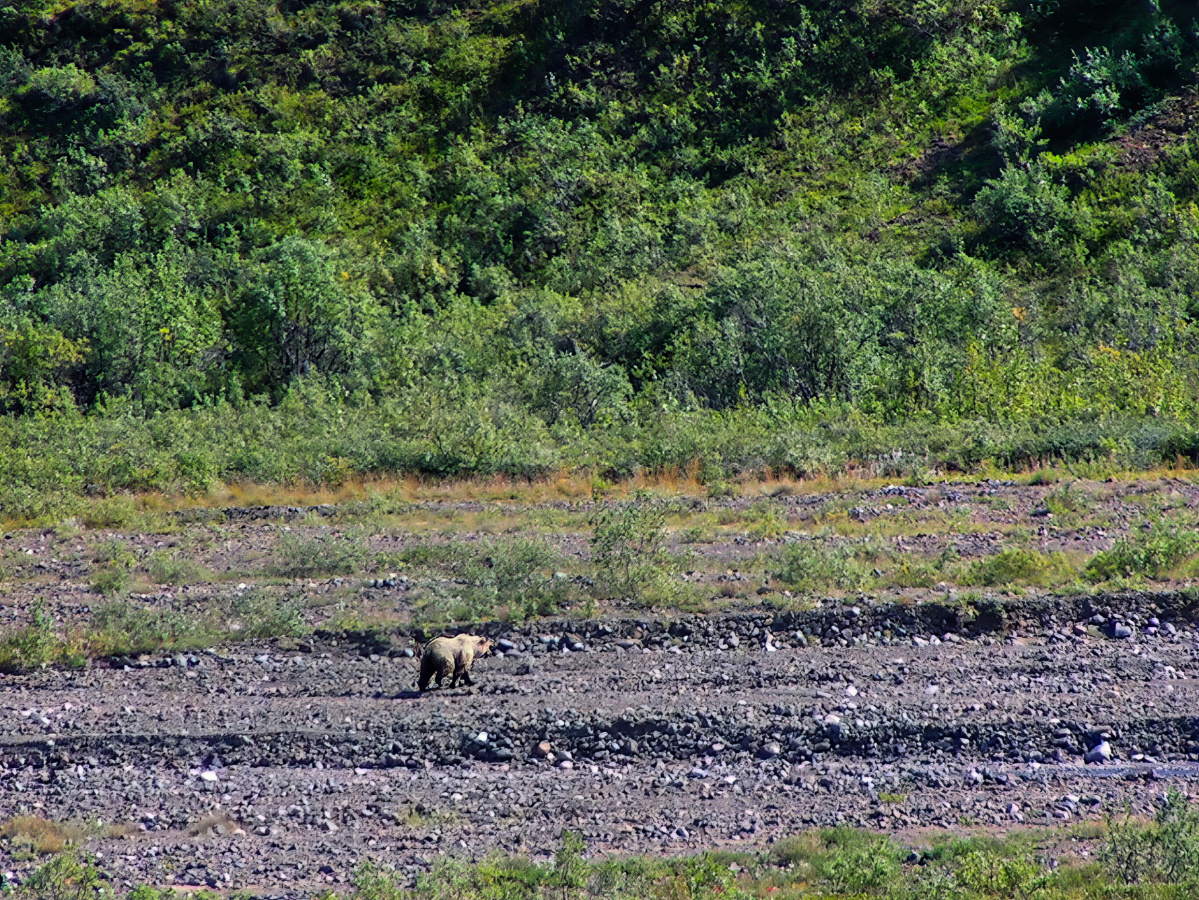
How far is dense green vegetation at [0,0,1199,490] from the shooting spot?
71.1ft

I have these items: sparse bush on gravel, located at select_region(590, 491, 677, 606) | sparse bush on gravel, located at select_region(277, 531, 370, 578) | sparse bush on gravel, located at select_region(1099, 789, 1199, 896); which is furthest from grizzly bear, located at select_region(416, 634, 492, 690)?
sparse bush on gravel, located at select_region(1099, 789, 1199, 896)

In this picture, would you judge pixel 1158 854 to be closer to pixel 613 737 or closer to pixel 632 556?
pixel 613 737

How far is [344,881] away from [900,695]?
4.59m

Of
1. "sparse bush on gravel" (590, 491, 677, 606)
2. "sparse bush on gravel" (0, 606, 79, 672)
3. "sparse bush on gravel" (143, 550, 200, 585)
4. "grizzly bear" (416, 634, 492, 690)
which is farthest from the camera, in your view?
"sparse bush on gravel" (143, 550, 200, 585)

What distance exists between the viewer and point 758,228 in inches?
1276

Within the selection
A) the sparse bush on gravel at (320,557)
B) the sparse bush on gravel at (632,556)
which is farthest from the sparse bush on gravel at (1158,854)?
the sparse bush on gravel at (320,557)

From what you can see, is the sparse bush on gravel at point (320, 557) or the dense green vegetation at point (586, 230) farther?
the dense green vegetation at point (586, 230)

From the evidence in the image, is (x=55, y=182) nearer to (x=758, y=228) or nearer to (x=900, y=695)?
(x=758, y=228)

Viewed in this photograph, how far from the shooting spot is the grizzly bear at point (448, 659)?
32.3ft

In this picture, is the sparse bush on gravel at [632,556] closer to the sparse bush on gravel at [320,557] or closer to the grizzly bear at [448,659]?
the grizzly bear at [448,659]

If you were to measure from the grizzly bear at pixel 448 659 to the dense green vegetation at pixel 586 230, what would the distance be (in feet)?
31.2

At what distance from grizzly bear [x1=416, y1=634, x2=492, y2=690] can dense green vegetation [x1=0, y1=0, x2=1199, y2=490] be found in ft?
31.2

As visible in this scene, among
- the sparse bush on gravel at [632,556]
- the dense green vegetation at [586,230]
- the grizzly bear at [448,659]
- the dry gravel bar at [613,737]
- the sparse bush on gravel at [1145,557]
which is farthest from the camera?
the dense green vegetation at [586,230]

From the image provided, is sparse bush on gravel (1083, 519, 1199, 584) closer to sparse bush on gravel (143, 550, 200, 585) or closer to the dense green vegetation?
the dense green vegetation
